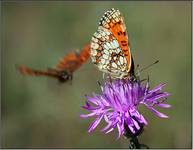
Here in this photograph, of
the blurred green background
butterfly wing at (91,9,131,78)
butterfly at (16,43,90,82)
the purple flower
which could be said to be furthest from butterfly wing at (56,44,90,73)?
the blurred green background

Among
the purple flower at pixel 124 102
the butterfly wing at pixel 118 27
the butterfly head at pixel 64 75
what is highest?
the butterfly wing at pixel 118 27

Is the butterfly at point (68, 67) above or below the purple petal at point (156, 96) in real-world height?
above

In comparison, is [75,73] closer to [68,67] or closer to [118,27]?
[68,67]

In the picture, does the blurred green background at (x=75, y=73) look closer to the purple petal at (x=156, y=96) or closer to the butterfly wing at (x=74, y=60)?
the butterfly wing at (x=74, y=60)

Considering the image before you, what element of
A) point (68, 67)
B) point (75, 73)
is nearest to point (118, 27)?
point (68, 67)

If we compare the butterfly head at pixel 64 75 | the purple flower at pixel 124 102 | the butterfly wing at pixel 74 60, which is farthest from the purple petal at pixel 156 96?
the butterfly head at pixel 64 75

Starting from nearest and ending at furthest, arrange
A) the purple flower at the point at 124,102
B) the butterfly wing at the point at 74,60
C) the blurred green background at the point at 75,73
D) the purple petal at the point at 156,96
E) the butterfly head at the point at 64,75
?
the purple flower at the point at 124,102 → the purple petal at the point at 156,96 → the butterfly wing at the point at 74,60 → the butterfly head at the point at 64,75 → the blurred green background at the point at 75,73

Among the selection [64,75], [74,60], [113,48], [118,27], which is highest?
[118,27]
